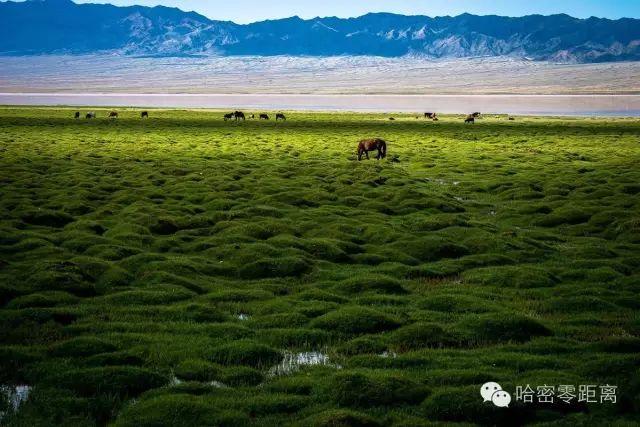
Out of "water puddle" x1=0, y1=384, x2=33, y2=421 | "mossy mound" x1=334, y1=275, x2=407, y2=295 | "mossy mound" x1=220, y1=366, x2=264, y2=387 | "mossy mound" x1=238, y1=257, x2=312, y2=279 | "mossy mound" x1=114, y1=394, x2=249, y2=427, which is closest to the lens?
"mossy mound" x1=114, y1=394, x2=249, y2=427

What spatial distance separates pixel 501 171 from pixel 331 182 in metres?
10.5

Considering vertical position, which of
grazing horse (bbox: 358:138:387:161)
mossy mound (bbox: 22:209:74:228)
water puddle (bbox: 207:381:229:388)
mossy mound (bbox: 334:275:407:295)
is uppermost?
grazing horse (bbox: 358:138:387:161)

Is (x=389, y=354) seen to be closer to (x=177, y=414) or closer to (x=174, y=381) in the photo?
(x=174, y=381)

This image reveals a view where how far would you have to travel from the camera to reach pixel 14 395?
989 cm

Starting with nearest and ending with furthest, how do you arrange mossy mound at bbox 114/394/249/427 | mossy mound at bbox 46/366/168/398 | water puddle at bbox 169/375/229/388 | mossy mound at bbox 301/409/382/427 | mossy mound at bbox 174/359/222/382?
mossy mound at bbox 301/409/382/427
mossy mound at bbox 114/394/249/427
mossy mound at bbox 46/366/168/398
water puddle at bbox 169/375/229/388
mossy mound at bbox 174/359/222/382

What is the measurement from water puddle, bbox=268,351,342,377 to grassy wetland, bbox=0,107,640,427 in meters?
0.04

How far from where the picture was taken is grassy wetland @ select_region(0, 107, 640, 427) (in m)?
9.58

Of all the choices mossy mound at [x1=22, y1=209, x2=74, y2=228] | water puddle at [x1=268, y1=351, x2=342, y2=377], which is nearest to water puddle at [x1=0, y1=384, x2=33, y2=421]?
water puddle at [x1=268, y1=351, x2=342, y2=377]

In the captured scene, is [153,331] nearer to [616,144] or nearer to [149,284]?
[149,284]

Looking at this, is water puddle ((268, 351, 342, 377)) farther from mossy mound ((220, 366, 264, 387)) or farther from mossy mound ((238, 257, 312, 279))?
mossy mound ((238, 257, 312, 279))

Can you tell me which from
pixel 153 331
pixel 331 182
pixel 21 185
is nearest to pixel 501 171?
pixel 331 182

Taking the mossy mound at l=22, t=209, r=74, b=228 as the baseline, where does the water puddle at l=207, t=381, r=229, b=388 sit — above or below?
below

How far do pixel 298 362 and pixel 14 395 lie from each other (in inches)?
164

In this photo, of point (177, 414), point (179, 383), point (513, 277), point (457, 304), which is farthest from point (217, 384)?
point (513, 277)
